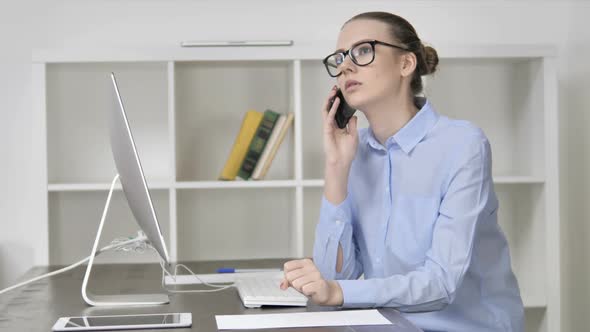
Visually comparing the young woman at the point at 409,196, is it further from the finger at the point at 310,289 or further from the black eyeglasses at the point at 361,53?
the finger at the point at 310,289

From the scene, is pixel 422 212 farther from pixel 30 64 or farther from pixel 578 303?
pixel 30 64

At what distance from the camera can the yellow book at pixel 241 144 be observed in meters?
3.17

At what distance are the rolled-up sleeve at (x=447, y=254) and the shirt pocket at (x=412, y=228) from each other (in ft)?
0.17

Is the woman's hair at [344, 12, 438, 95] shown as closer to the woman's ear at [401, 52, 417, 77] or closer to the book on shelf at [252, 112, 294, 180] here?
the woman's ear at [401, 52, 417, 77]

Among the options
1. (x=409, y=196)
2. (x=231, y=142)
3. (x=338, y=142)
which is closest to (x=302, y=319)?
(x=409, y=196)

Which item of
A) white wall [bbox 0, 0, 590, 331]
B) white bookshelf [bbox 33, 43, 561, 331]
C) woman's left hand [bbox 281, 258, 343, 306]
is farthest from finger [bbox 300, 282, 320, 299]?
white wall [bbox 0, 0, 590, 331]

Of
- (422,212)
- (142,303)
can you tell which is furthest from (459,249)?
(142,303)

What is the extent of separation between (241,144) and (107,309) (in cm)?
144

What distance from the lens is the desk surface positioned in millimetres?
1639

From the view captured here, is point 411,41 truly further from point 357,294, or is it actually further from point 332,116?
point 357,294

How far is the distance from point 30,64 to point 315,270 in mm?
2128

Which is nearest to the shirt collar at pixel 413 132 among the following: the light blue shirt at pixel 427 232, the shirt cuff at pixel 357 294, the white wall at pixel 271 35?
the light blue shirt at pixel 427 232

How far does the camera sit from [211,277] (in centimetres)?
229

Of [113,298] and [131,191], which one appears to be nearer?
[131,191]
